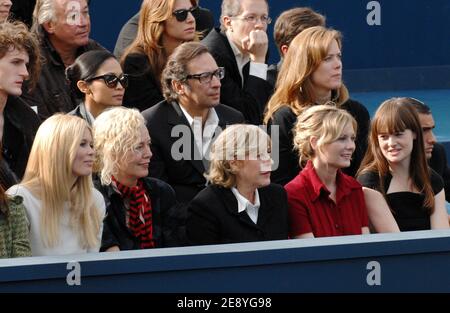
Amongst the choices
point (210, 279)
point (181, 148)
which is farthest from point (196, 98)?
point (210, 279)

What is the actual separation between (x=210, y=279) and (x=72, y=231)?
0.67 metres

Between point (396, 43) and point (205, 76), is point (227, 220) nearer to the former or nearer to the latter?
point (205, 76)

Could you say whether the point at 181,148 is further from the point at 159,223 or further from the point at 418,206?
the point at 418,206

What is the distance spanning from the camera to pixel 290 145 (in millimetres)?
7152

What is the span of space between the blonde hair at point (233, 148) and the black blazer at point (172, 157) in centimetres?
49

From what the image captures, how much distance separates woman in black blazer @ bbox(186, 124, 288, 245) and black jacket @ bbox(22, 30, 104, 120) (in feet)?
3.72

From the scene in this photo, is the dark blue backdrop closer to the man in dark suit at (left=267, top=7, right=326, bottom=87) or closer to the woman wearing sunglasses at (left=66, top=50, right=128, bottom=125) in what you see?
the man in dark suit at (left=267, top=7, right=326, bottom=87)

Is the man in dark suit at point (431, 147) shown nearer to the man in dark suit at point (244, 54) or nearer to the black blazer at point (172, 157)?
the man in dark suit at point (244, 54)

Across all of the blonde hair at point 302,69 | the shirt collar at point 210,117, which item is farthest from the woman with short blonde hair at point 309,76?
the shirt collar at point 210,117

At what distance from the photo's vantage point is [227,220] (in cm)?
648

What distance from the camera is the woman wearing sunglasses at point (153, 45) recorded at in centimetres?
767

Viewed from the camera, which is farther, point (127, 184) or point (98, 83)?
point (98, 83)

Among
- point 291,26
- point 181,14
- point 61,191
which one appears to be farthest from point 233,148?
point 291,26

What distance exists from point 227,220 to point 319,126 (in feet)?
2.24
